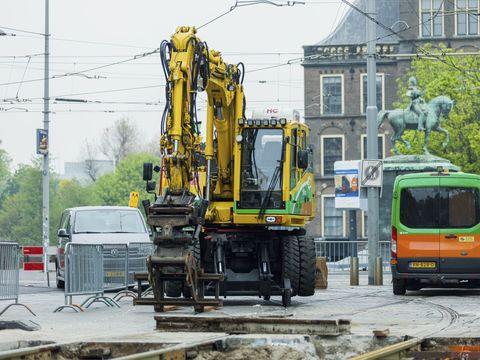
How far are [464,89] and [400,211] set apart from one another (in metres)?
40.4

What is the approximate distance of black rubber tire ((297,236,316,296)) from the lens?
2245cm

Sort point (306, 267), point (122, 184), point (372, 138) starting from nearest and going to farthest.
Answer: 1. point (306, 267)
2. point (372, 138)
3. point (122, 184)

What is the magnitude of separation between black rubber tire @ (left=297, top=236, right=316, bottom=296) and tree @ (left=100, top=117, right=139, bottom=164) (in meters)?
120

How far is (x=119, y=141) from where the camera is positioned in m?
144

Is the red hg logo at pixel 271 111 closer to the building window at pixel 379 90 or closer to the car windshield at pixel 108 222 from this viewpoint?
the car windshield at pixel 108 222

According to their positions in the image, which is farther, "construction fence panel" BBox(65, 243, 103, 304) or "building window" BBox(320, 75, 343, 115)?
"building window" BBox(320, 75, 343, 115)

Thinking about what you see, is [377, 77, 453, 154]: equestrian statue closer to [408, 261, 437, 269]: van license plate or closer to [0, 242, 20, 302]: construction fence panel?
[408, 261, 437, 269]: van license plate

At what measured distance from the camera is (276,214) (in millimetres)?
22859

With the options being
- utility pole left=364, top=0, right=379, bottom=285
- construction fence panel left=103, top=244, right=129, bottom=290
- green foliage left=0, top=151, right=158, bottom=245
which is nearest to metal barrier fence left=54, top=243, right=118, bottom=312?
construction fence panel left=103, top=244, right=129, bottom=290

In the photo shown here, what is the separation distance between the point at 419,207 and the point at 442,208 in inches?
18.6

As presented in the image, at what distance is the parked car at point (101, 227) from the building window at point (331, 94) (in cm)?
5807

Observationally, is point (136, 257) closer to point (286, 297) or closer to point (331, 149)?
point (286, 297)

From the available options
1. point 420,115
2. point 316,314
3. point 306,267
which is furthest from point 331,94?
point 316,314

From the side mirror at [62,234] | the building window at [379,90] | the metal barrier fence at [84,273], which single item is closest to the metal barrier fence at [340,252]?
the side mirror at [62,234]
